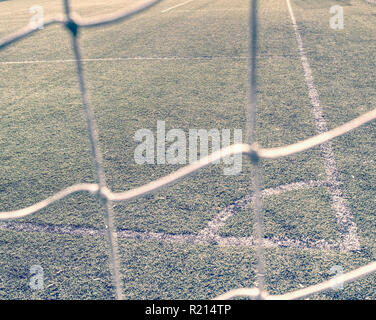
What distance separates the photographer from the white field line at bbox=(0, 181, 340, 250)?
7.88ft

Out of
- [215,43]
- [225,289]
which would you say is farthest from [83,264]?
[215,43]

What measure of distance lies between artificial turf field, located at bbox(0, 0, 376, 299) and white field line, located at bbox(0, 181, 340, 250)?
1 cm

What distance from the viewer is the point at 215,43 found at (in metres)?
5.72

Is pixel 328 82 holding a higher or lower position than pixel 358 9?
lower

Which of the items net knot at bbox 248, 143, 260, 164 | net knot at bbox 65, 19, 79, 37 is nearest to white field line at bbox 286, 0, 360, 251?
net knot at bbox 248, 143, 260, 164

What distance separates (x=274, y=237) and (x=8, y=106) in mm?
3631

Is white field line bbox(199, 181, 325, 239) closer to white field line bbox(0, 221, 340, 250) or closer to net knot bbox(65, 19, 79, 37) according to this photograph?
white field line bbox(0, 221, 340, 250)

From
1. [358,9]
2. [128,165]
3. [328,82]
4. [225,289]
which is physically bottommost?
[225,289]

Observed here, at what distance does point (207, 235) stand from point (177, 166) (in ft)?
2.82

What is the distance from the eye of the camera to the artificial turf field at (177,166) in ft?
7.55

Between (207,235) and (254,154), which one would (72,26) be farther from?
(207,235)

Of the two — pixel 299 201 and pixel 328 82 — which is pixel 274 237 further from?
pixel 328 82

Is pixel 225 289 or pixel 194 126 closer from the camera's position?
pixel 225 289

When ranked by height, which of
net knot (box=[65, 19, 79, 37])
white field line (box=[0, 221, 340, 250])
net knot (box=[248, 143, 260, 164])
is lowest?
white field line (box=[0, 221, 340, 250])
